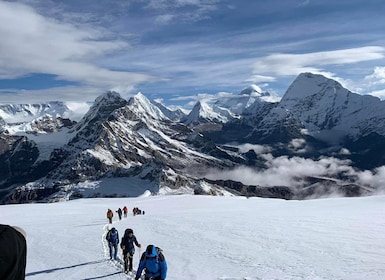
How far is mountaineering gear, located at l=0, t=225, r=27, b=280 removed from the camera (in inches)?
103

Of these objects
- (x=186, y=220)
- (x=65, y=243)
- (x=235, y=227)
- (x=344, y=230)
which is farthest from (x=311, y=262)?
(x=186, y=220)

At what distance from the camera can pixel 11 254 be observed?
103 inches

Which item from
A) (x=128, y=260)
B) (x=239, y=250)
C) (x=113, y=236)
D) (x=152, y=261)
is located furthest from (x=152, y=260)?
(x=239, y=250)

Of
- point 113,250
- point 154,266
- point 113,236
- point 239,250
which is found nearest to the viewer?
point 154,266

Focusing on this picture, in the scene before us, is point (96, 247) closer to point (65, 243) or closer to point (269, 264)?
point (65, 243)

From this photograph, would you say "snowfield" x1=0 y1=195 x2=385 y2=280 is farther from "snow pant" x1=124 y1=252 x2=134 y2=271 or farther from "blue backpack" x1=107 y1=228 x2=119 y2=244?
"blue backpack" x1=107 y1=228 x2=119 y2=244

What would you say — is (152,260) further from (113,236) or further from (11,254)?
(11,254)

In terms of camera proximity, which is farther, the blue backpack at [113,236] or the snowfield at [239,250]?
the blue backpack at [113,236]

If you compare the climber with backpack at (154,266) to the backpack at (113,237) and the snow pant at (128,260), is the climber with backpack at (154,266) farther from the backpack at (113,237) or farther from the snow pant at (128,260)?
the backpack at (113,237)

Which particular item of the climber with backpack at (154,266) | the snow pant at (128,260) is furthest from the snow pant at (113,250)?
the climber with backpack at (154,266)

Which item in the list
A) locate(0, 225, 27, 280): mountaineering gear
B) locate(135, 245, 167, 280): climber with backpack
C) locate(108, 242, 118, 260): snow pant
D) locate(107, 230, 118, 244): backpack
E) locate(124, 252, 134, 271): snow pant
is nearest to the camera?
locate(0, 225, 27, 280): mountaineering gear

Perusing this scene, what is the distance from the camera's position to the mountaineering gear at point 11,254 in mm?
2613

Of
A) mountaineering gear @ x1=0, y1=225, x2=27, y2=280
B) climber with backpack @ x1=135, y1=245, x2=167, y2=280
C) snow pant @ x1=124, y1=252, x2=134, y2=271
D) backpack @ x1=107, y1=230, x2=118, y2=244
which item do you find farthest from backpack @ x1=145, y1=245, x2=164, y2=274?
mountaineering gear @ x1=0, y1=225, x2=27, y2=280

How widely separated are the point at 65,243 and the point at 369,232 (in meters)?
19.4
